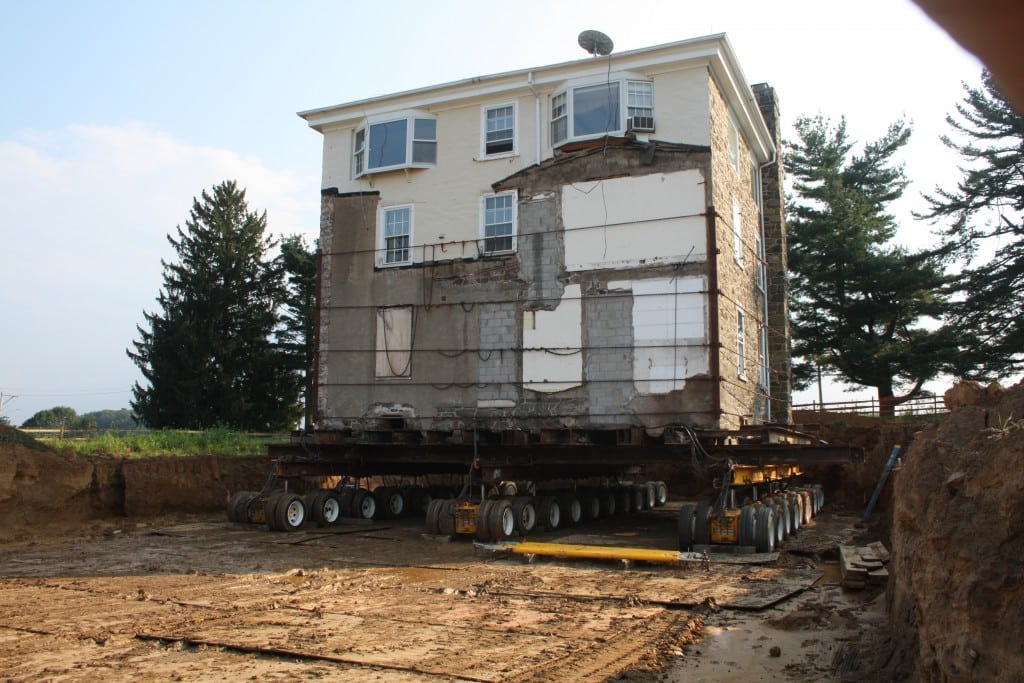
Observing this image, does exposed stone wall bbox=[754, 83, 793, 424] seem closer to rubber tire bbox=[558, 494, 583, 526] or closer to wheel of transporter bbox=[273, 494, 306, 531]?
rubber tire bbox=[558, 494, 583, 526]

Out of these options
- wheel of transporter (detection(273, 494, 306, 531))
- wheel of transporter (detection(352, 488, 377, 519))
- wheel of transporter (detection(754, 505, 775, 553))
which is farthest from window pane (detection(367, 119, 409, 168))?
wheel of transporter (detection(754, 505, 775, 553))

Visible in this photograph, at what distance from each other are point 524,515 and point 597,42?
11613 mm

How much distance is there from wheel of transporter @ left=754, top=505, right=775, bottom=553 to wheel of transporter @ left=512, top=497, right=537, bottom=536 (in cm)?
470

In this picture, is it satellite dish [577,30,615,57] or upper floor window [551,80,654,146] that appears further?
satellite dish [577,30,615,57]

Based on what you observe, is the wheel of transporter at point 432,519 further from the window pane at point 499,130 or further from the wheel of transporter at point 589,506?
the window pane at point 499,130

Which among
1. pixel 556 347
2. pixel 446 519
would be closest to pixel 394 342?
pixel 556 347

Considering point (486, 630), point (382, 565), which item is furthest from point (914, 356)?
point (486, 630)

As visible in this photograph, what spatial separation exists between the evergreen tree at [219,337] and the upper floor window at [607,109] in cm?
2677

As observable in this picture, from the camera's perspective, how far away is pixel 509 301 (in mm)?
18922

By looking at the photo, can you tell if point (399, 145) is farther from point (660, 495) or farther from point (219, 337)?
point (219, 337)

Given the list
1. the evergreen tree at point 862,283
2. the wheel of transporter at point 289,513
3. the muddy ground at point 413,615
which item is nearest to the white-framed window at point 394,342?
the wheel of transporter at point 289,513

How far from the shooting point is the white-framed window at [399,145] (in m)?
20.6

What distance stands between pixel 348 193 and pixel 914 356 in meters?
22.7

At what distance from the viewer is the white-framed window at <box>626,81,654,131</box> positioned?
60.8 ft
